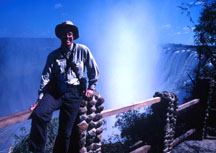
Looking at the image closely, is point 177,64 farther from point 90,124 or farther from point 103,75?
point 103,75

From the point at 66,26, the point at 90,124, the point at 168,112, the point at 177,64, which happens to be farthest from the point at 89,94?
the point at 177,64

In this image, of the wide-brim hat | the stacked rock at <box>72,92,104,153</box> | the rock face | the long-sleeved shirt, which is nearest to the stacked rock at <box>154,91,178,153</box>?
the rock face

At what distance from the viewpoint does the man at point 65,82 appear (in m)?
2.19

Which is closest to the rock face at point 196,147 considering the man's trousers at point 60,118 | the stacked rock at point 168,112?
the stacked rock at point 168,112

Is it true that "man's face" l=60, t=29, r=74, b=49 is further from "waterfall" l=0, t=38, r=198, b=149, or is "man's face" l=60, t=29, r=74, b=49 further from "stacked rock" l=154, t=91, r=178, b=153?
"waterfall" l=0, t=38, r=198, b=149

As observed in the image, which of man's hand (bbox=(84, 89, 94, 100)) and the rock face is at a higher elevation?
man's hand (bbox=(84, 89, 94, 100))

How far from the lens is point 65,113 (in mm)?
2217

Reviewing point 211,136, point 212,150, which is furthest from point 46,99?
point 211,136

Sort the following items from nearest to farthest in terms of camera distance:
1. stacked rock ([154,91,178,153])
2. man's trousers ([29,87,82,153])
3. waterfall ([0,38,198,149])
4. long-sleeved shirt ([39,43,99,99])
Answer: man's trousers ([29,87,82,153]) < long-sleeved shirt ([39,43,99,99]) < stacked rock ([154,91,178,153]) < waterfall ([0,38,198,149])

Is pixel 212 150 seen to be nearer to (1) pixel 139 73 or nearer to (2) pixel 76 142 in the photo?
(2) pixel 76 142

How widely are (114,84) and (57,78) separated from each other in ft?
359

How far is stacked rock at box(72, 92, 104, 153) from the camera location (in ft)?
7.97

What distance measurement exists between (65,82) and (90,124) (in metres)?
0.81

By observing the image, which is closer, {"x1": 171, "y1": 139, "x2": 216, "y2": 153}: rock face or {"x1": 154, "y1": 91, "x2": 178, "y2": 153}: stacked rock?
{"x1": 154, "y1": 91, "x2": 178, "y2": 153}: stacked rock
